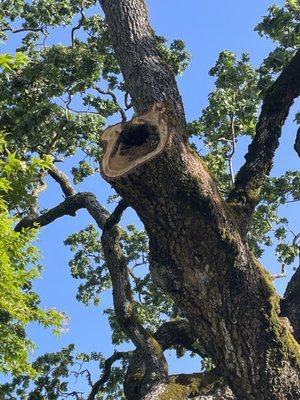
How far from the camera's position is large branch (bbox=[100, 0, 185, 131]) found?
570cm

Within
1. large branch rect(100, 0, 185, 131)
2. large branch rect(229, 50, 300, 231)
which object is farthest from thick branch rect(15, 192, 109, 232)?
large branch rect(229, 50, 300, 231)

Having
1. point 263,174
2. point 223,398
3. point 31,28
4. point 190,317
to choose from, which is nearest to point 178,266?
point 190,317

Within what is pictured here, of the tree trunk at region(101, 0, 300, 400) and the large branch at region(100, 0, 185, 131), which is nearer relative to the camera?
the tree trunk at region(101, 0, 300, 400)

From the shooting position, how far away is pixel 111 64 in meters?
12.3

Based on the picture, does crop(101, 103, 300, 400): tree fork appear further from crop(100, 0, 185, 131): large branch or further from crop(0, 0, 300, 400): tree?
crop(100, 0, 185, 131): large branch

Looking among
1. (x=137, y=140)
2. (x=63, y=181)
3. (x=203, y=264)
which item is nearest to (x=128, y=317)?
(x=203, y=264)

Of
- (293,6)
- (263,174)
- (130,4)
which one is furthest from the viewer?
(293,6)

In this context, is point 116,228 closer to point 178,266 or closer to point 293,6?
point 178,266

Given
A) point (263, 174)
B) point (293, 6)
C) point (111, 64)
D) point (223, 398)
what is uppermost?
point (111, 64)

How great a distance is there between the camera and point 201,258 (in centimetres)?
449

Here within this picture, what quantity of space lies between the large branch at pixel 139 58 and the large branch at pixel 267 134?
32.3 inches

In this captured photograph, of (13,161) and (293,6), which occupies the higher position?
(293,6)

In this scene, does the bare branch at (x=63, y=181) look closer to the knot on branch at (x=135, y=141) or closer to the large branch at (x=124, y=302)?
the large branch at (x=124, y=302)

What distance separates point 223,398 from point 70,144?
7759mm
